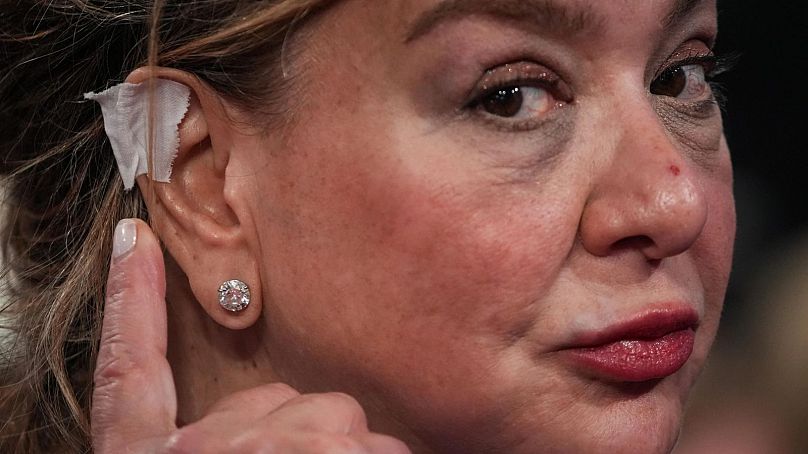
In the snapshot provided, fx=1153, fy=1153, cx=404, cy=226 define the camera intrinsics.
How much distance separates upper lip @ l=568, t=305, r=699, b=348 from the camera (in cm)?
154

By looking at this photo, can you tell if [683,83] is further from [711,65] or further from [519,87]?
[519,87]

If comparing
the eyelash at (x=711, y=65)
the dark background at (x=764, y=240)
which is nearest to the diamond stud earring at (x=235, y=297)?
the eyelash at (x=711, y=65)

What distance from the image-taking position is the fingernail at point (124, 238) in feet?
5.25

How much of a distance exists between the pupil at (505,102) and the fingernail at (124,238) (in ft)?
→ 1.72

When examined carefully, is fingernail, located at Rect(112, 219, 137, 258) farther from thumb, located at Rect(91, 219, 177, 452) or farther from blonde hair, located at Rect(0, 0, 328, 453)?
blonde hair, located at Rect(0, 0, 328, 453)

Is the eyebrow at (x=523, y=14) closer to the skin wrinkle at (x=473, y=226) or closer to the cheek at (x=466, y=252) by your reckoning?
the skin wrinkle at (x=473, y=226)

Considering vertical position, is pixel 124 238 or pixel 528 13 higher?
pixel 528 13

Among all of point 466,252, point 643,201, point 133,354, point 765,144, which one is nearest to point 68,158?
point 133,354

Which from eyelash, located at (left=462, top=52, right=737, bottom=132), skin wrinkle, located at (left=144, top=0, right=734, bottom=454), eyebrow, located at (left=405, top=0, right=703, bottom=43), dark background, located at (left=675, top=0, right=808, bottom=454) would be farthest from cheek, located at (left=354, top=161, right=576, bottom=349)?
dark background, located at (left=675, top=0, right=808, bottom=454)

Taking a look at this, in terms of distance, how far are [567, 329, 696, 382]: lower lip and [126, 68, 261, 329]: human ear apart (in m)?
0.49

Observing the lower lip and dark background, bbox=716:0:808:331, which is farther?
dark background, bbox=716:0:808:331

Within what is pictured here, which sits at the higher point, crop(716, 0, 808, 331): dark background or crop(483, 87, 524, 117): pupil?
crop(716, 0, 808, 331): dark background

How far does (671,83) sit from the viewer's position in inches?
71.7

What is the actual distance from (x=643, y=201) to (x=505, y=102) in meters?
0.24
